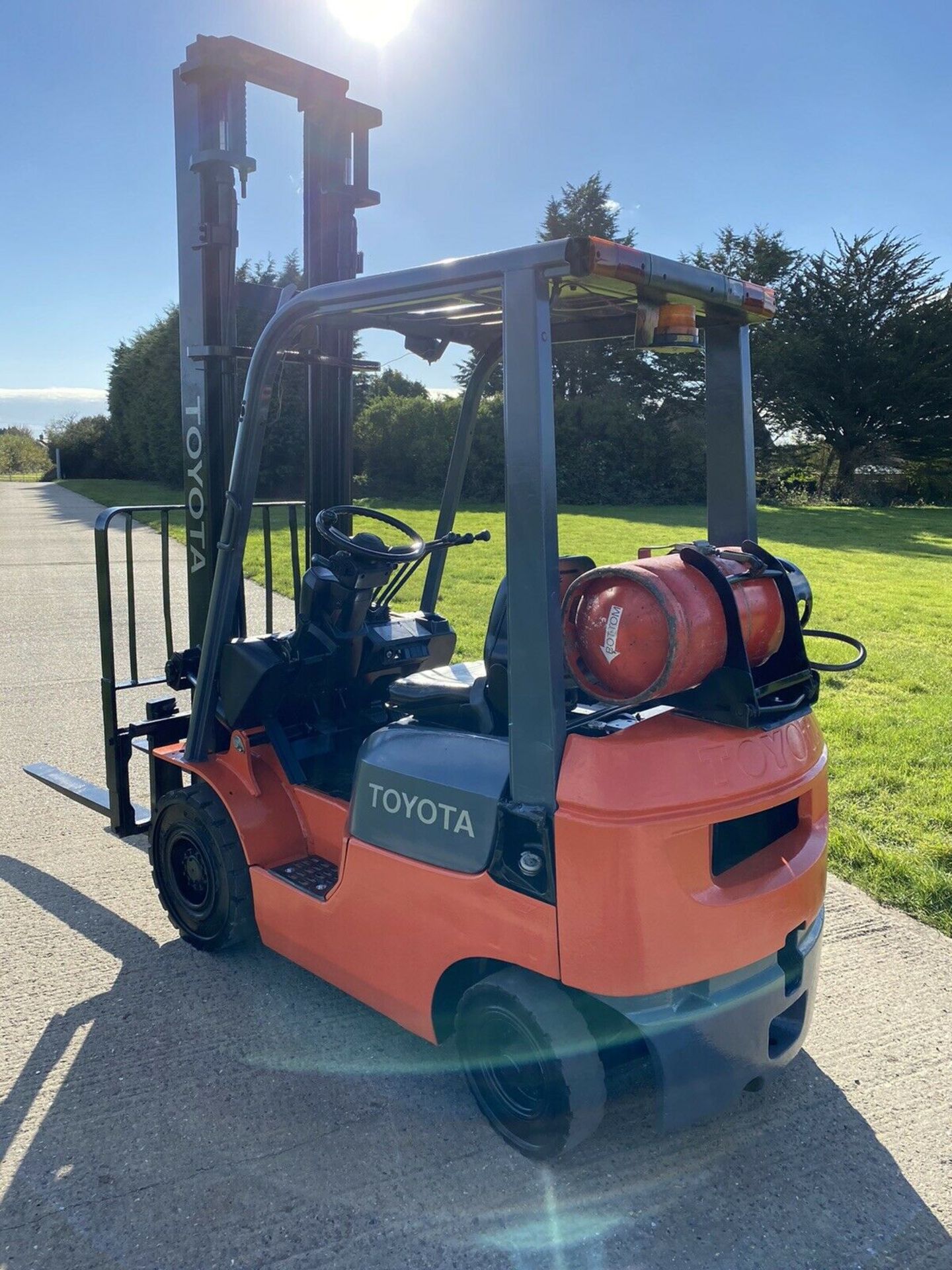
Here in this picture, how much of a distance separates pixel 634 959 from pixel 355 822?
952 mm

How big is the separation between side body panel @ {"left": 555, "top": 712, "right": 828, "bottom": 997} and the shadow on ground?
1.94 feet

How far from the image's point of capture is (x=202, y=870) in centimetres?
346

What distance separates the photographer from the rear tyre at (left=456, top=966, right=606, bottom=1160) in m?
2.34

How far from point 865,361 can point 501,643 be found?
105 ft

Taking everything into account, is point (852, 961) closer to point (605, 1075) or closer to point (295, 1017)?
point (605, 1075)

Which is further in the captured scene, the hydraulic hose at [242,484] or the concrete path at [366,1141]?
the hydraulic hose at [242,484]

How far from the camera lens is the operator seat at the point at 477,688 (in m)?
2.67

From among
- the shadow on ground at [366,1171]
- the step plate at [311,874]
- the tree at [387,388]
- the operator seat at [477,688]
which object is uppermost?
the tree at [387,388]

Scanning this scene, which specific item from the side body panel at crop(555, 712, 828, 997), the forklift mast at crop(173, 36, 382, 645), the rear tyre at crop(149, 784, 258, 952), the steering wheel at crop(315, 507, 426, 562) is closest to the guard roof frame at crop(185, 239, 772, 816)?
the side body panel at crop(555, 712, 828, 997)

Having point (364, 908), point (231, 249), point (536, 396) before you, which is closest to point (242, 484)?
point (231, 249)

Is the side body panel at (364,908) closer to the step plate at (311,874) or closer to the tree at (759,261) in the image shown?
the step plate at (311,874)

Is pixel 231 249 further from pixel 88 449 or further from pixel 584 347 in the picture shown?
pixel 88 449

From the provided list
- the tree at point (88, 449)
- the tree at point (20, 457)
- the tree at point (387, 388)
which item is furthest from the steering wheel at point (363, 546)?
the tree at point (20, 457)

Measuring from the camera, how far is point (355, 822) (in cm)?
284
